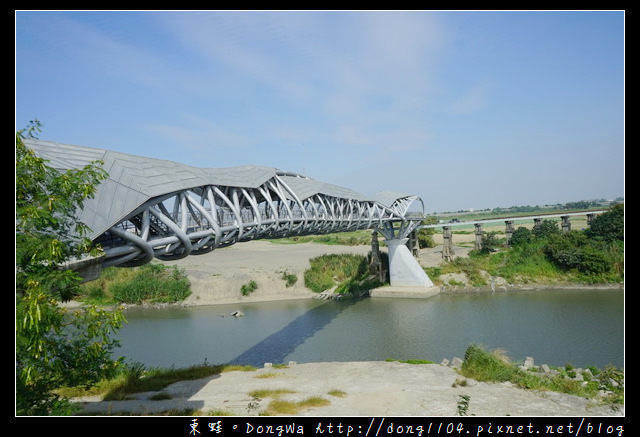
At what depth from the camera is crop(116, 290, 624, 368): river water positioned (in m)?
22.0

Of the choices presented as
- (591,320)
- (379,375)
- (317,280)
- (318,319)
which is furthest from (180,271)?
(591,320)

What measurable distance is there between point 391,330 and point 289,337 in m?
6.78

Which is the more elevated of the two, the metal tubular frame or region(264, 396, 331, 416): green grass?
the metal tubular frame

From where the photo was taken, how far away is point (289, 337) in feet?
88.1

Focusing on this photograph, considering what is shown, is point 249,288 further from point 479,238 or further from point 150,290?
point 479,238

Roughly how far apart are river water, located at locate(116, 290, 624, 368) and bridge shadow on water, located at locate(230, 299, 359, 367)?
0.06m

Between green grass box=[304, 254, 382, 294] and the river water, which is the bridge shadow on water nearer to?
the river water

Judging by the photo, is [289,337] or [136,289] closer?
[289,337]

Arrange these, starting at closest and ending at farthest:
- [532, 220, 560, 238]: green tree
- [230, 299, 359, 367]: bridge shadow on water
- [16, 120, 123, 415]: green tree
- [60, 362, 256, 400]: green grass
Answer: [16, 120, 123, 415]: green tree
[60, 362, 256, 400]: green grass
[230, 299, 359, 367]: bridge shadow on water
[532, 220, 560, 238]: green tree

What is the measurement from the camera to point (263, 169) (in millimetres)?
22109

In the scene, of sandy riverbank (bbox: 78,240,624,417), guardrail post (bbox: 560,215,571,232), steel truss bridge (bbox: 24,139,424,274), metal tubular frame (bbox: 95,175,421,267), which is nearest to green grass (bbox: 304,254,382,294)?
metal tubular frame (bbox: 95,175,421,267)

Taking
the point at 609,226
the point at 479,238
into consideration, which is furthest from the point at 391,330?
the point at 609,226

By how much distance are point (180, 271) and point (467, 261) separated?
103 ft
